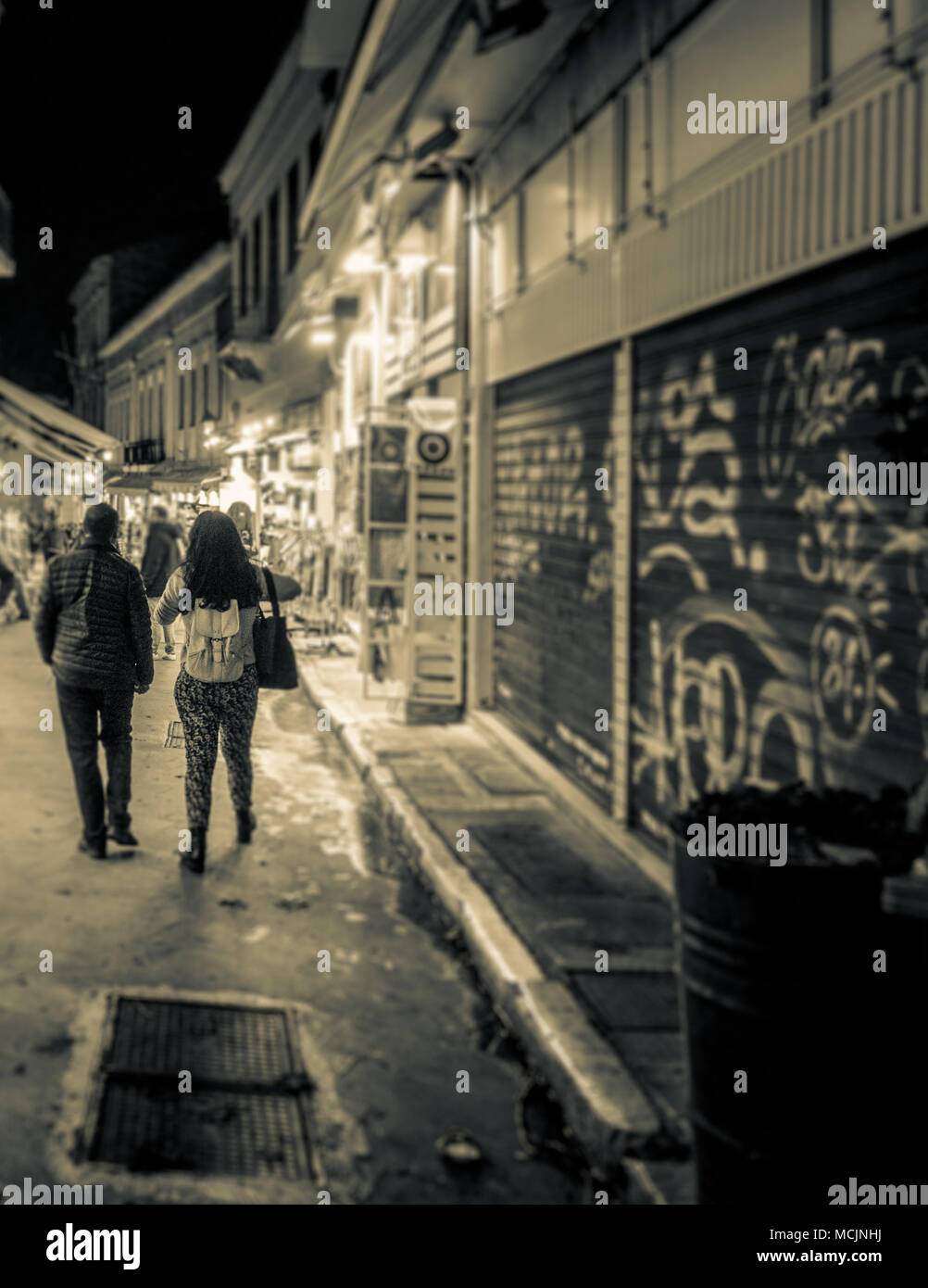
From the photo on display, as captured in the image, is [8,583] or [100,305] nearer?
[100,305]

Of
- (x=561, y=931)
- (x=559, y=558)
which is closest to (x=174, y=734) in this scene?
(x=561, y=931)

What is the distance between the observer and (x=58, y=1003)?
18.4 feet

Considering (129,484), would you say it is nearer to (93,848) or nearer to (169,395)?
(169,395)

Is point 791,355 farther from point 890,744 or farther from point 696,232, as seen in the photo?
point 890,744

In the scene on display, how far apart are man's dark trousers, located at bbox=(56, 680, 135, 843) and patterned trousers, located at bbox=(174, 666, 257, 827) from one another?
98mm

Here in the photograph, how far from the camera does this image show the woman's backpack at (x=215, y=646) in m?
2.18

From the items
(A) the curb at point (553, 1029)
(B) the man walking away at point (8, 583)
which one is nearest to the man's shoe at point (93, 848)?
(A) the curb at point (553, 1029)

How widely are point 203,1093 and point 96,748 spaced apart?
2448 millimetres

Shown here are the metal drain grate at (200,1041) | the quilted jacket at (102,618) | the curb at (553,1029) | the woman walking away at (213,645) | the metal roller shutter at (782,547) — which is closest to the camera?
the woman walking away at (213,645)

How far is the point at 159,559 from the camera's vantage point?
2264 mm

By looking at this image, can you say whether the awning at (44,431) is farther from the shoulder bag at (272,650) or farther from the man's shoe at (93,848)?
the man's shoe at (93,848)

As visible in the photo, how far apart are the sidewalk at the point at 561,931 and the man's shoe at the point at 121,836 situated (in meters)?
0.59

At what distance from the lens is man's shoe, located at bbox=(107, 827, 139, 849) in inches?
120

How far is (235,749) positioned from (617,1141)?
272cm
